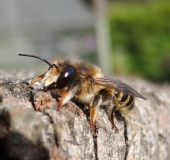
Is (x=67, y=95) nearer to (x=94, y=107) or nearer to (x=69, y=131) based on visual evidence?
(x=94, y=107)

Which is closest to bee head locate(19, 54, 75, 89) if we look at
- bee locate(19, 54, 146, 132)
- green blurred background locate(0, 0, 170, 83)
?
bee locate(19, 54, 146, 132)

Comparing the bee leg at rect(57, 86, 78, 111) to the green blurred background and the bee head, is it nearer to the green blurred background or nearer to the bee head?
the bee head

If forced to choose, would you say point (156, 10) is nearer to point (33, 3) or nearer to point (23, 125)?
point (33, 3)

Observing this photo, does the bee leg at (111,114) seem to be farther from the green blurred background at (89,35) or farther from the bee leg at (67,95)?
A: the green blurred background at (89,35)

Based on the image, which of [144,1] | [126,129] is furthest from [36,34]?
[126,129]

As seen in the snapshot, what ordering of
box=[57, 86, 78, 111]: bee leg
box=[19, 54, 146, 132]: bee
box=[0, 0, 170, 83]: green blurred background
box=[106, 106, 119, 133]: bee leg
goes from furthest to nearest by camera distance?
box=[0, 0, 170, 83]: green blurred background < box=[19, 54, 146, 132]: bee < box=[106, 106, 119, 133]: bee leg < box=[57, 86, 78, 111]: bee leg
